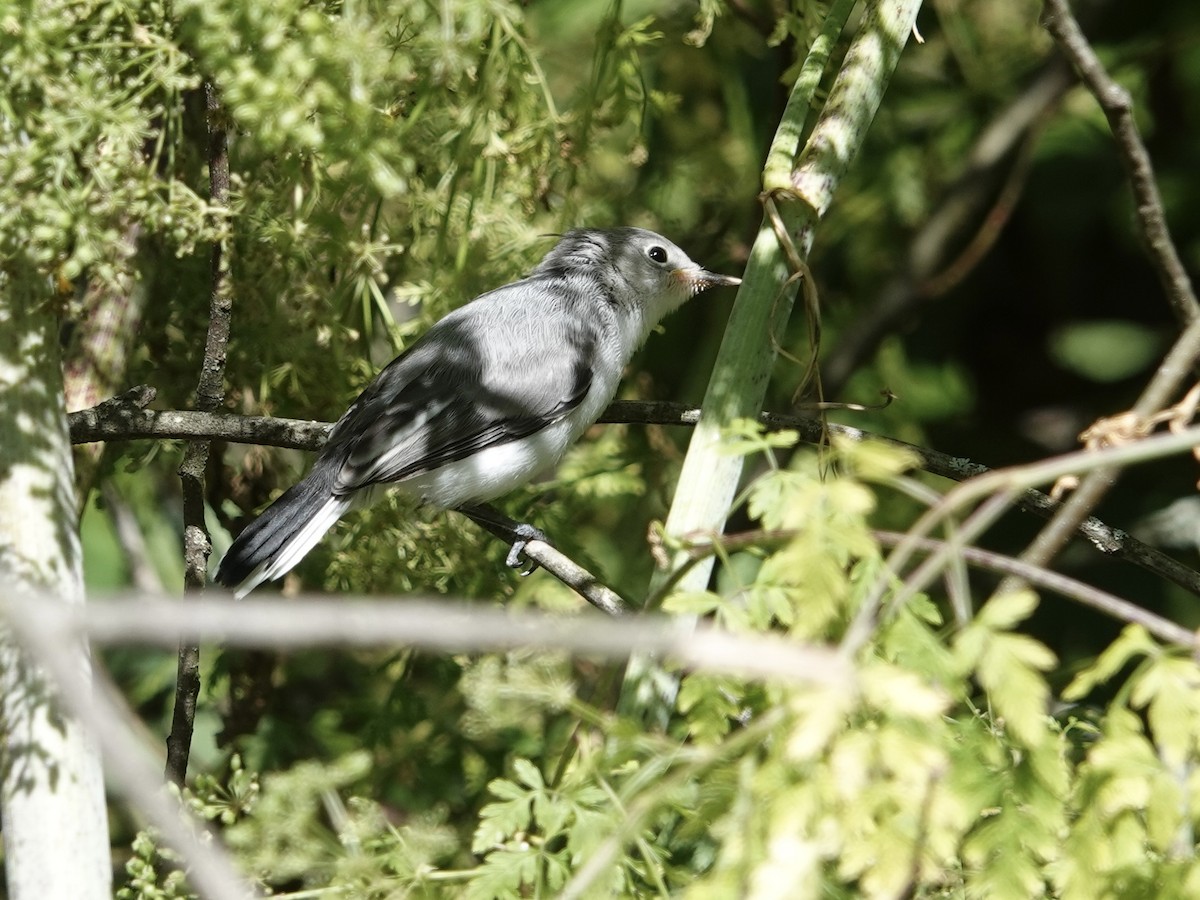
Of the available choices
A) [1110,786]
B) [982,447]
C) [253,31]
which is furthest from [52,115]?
[982,447]

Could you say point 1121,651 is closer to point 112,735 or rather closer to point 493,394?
point 112,735

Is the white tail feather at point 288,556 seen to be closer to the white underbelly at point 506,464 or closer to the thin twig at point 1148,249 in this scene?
the white underbelly at point 506,464

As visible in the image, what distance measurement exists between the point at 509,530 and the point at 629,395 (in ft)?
3.16

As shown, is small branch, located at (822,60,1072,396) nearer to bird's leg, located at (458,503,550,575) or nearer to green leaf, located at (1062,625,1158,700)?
bird's leg, located at (458,503,550,575)

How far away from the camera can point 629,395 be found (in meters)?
3.62

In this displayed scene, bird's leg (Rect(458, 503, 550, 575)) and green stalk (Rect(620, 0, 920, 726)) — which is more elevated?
green stalk (Rect(620, 0, 920, 726))

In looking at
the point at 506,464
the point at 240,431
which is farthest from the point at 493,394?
the point at 240,431

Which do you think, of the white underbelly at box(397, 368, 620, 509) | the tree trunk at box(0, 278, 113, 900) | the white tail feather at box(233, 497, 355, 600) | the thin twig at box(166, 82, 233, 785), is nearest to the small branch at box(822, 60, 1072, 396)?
the white underbelly at box(397, 368, 620, 509)

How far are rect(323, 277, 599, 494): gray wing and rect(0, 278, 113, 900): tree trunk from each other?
1066 millimetres

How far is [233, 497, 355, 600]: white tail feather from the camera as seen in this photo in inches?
101

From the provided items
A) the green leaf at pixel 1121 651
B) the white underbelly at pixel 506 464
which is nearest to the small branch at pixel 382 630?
the green leaf at pixel 1121 651

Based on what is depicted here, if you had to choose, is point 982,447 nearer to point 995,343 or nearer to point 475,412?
point 995,343

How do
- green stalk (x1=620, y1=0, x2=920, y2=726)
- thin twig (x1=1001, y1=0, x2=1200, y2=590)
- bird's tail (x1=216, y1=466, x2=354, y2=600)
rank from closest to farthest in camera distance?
green stalk (x1=620, y1=0, x2=920, y2=726) → thin twig (x1=1001, y1=0, x2=1200, y2=590) → bird's tail (x1=216, y1=466, x2=354, y2=600)

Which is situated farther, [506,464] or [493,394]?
[493,394]
